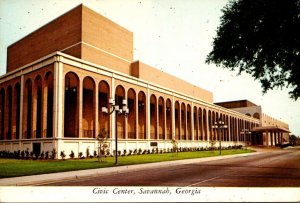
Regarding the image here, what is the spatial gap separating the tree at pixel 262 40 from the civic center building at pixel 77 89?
11.1 meters

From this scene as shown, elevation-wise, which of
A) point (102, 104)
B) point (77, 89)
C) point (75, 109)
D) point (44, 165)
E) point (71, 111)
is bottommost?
point (44, 165)

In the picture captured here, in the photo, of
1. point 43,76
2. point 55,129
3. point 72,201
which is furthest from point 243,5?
point 43,76

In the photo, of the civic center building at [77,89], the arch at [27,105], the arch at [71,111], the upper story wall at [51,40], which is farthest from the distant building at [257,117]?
the arch at [27,105]

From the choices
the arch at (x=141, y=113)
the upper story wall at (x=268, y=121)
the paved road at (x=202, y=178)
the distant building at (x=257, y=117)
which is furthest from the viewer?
the upper story wall at (x=268, y=121)

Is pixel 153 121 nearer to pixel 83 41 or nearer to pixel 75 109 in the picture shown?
pixel 75 109

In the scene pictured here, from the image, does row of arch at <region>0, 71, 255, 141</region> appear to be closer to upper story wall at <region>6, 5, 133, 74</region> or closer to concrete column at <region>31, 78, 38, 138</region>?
concrete column at <region>31, 78, 38, 138</region>

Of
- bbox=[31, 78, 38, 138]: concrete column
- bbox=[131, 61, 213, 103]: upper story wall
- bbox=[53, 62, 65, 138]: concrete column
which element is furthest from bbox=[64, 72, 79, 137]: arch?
bbox=[131, 61, 213, 103]: upper story wall

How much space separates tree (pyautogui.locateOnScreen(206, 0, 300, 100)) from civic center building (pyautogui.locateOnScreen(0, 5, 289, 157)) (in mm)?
11123

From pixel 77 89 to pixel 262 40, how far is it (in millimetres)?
23827

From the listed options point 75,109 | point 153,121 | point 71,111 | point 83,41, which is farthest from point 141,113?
point 83,41

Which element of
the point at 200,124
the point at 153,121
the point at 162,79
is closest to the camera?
the point at 153,121

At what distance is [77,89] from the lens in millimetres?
34250

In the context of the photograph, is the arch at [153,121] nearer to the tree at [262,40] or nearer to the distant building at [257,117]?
the tree at [262,40]

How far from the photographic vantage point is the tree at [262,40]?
13.8m
